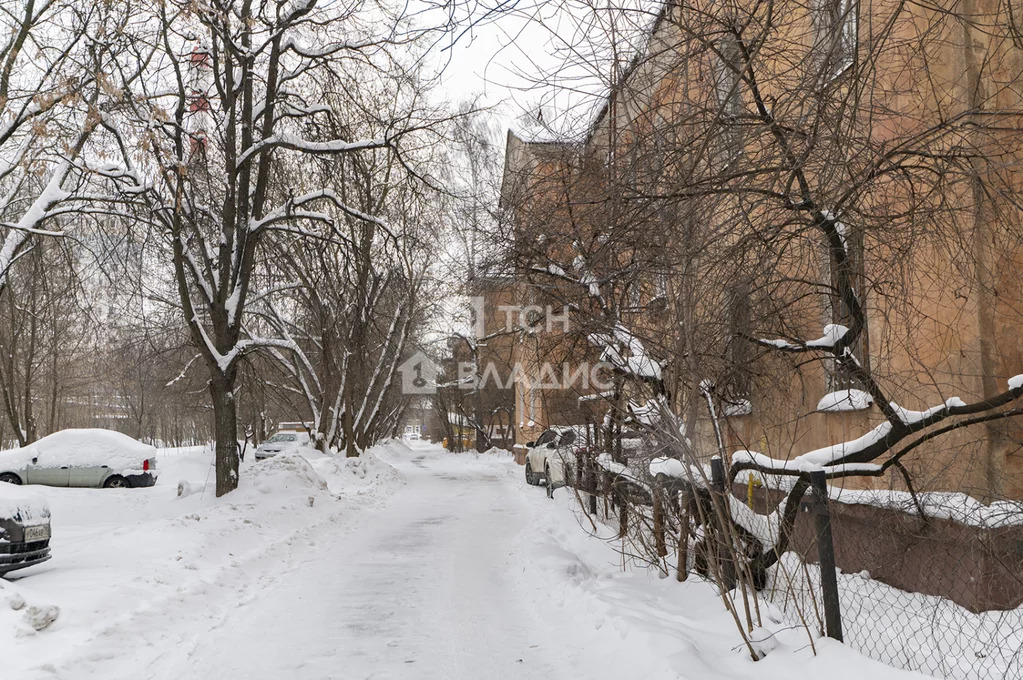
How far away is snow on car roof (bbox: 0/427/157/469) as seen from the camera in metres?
19.8

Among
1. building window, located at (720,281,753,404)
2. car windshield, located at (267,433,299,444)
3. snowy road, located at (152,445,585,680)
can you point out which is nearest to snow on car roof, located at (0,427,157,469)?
snowy road, located at (152,445,585,680)

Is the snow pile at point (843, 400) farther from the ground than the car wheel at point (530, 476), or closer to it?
farther from the ground

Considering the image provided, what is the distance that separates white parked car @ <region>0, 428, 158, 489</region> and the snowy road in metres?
10.7

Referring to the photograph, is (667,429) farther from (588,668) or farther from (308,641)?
(308,641)

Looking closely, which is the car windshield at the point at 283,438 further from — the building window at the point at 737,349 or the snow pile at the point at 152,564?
the building window at the point at 737,349

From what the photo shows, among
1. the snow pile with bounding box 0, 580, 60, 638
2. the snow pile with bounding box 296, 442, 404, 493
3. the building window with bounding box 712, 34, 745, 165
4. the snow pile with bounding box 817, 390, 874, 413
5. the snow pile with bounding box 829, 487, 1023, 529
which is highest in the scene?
the building window with bounding box 712, 34, 745, 165

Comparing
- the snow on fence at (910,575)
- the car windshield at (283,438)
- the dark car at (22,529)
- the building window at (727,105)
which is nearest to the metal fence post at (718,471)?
the snow on fence at (910,575)

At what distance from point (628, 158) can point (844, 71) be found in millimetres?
1279

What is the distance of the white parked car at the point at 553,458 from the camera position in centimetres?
968

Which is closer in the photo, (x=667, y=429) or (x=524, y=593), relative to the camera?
(x=667, y=429)

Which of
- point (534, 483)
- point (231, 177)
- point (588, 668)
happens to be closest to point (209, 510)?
point (231, 177)

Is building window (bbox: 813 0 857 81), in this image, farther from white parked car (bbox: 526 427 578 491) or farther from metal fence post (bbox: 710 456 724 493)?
white parked car (bbox: 526 427 578 491)

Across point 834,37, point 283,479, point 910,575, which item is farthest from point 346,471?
point 834,37

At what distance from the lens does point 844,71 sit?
3.72 meters
